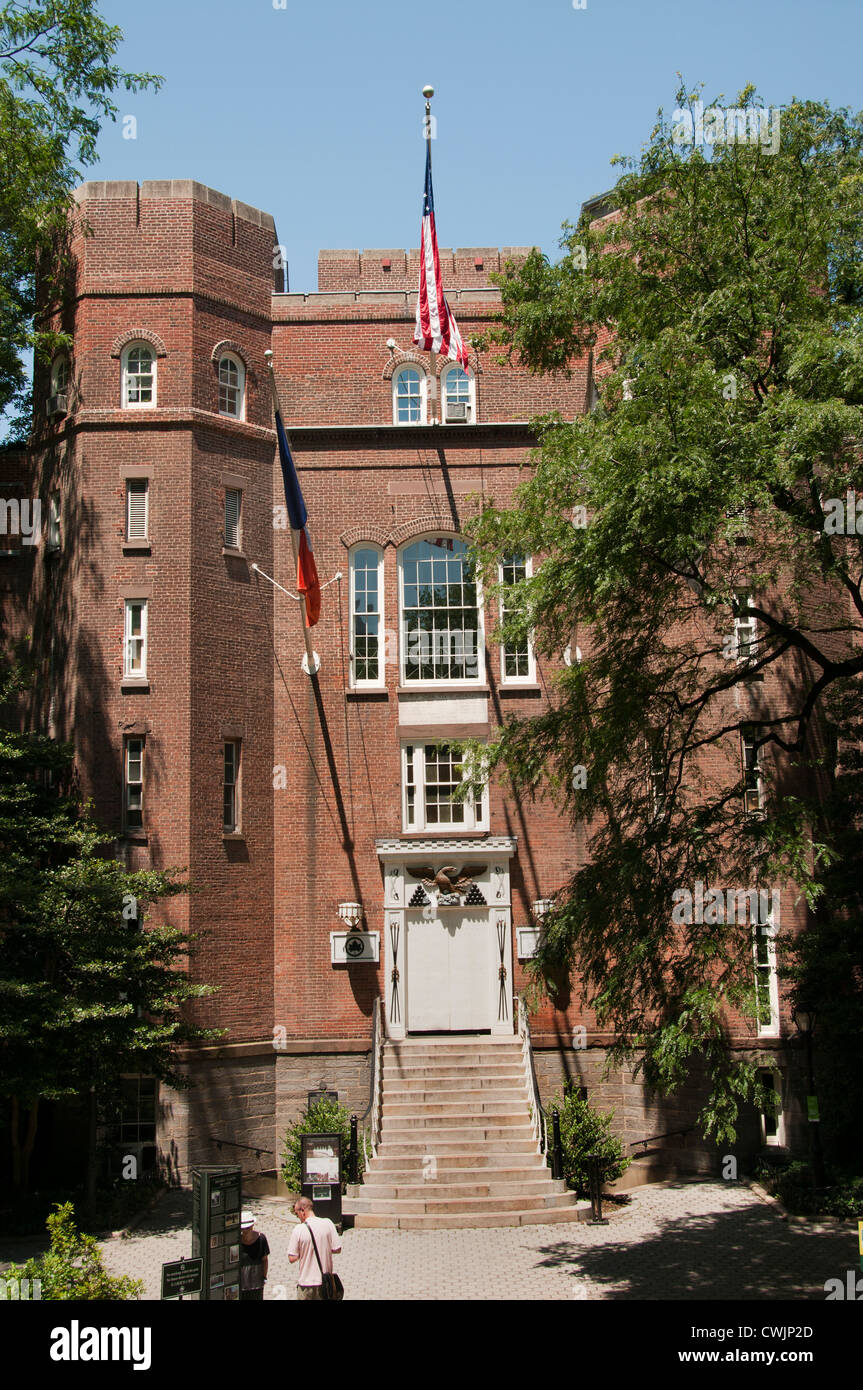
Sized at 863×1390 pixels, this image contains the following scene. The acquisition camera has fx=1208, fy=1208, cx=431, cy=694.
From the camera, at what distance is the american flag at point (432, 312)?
20.3 metres

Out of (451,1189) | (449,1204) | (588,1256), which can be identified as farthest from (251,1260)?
(451,1189)

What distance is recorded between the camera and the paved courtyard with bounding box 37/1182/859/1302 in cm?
1374

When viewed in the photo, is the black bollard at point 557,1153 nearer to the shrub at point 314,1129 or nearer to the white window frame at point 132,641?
the shrub at point 314,1129

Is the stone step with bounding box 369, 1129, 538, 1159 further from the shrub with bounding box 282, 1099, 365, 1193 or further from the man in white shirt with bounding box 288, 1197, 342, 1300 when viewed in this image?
the man in white shirt with bounding box 288, 1197, 342, 1300

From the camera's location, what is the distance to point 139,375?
2189 centimetres

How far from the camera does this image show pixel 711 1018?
12258 mm

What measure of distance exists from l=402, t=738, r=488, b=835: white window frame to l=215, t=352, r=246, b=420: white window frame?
22.5 feet

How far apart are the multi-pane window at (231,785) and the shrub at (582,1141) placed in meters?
7.25

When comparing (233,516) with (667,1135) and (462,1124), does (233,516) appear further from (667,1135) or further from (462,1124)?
(667,1135)

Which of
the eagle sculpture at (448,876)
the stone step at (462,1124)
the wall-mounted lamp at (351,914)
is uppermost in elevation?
the eagle sculpture at (448,876)

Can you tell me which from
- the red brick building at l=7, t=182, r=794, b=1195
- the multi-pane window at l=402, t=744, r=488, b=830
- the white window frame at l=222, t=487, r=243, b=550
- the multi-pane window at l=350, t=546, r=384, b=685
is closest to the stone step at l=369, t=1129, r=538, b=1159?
the red brick building at l=7, t=182, r=794, b=1195

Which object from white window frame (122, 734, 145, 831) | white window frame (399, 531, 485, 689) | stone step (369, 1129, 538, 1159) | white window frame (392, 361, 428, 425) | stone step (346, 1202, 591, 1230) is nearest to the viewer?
stone step (346, 1202, 591, 1230)

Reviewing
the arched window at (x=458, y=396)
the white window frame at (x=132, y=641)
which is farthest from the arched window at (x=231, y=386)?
the white window frame at (x=132, y=641)

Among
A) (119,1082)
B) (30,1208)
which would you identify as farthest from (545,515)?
(30,1208)
